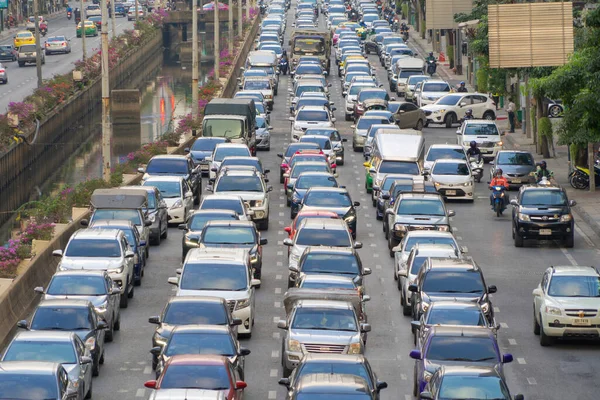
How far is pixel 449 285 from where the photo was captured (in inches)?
1200

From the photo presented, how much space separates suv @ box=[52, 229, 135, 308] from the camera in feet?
110

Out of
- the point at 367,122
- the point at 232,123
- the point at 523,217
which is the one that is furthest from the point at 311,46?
the point at 523,217

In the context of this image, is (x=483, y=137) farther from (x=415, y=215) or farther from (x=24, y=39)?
(x=24, y=39)

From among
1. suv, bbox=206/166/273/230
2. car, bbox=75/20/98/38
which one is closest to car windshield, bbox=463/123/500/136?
suv, bbox=206/166/273/230

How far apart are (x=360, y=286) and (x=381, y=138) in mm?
17757

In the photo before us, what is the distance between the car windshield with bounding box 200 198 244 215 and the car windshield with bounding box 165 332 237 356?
1530 cm

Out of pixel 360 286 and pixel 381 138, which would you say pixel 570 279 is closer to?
pixel 360 286

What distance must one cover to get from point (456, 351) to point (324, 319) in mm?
3225

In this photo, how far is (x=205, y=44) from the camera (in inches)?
6132

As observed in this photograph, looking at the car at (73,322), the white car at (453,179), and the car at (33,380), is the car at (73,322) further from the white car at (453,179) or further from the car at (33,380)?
the white car at (453,179)

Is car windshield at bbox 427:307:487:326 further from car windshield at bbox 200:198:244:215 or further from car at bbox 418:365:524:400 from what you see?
car windshield at bbox 200:198:244:215

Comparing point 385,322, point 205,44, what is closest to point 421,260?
point 385,322

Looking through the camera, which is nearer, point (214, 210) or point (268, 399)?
point (268, 399)

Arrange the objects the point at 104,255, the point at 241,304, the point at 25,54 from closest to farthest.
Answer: the point at 241,304 → the point at 104,255 → the point at 25,54
